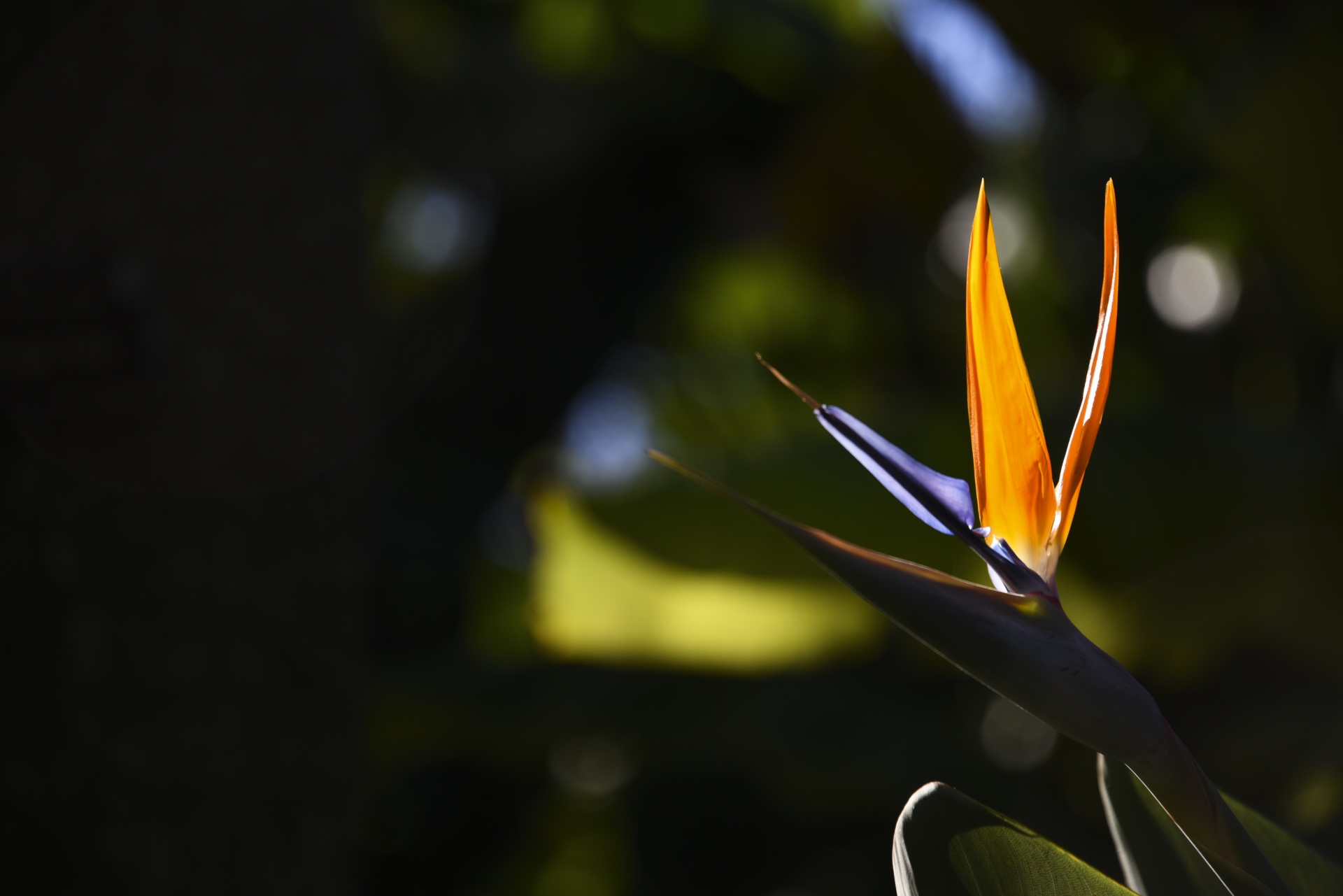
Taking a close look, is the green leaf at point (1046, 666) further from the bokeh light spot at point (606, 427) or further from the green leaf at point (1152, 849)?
the bokeh light spot at point (606, 427)

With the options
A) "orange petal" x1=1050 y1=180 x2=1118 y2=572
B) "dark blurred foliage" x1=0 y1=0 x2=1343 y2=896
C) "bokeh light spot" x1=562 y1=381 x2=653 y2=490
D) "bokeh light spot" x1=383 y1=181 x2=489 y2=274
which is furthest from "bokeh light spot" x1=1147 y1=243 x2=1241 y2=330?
"orange petal" x1=1050 y1=180 x2=1118 y2=572

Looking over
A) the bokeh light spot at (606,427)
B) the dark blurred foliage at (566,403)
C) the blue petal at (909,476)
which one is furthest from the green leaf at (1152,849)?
the bokeh light spot at (606,427)

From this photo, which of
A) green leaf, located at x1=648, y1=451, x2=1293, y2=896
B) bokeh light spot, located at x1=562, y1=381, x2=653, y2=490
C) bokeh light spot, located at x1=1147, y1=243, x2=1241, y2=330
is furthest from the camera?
bokeh light spot, located at x1=562, y1=381, x2=653, y2=490

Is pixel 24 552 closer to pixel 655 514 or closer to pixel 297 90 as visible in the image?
pixel 297 90

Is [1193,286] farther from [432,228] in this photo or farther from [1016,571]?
[432,228]

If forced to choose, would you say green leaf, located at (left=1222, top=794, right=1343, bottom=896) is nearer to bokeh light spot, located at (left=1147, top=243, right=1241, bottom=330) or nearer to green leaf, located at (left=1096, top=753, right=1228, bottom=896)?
green leaf, located at (left=1096, top=753, right=1228, bottom=896)

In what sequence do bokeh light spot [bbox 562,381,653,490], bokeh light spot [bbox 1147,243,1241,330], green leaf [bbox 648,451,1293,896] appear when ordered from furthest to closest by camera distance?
1. bokeh light spot [bbox 562,381,653,490]
2. bokeh light spot [bbox 1147,243,1241,330]
3. green leaf [bbox 648,451,1293,896]
